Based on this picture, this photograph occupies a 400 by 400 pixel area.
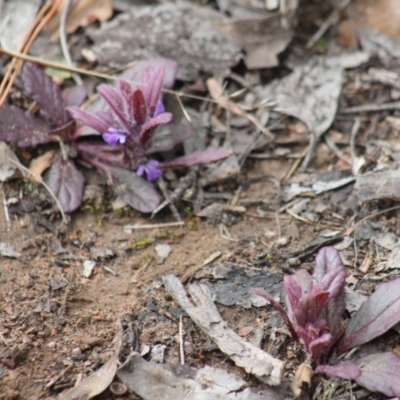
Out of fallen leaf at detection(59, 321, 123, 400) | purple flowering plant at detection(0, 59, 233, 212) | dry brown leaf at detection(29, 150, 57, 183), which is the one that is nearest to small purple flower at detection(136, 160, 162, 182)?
purple flowering plant at detection(0, 59, 233, 212)

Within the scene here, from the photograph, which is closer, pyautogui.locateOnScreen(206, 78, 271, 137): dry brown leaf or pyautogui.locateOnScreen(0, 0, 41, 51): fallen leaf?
pyautogui.locateOnScreen(206, 78, 271, 137): dry brown leaf

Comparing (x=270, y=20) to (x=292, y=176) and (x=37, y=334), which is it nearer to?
(x=292, y=176)

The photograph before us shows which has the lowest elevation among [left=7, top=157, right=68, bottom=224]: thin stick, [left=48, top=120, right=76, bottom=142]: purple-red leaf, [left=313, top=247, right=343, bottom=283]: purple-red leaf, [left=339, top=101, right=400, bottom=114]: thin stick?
[left=313, top=247, right=343, bottom=283]: purple-red leaf

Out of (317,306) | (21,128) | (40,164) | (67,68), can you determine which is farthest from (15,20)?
(317,306)

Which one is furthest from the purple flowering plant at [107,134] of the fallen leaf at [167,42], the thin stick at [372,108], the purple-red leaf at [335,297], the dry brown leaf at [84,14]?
the thin stick at [372,108]

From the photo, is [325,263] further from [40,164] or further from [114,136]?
[40,164]

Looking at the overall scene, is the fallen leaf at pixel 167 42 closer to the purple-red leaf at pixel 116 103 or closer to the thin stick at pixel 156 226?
the purple-red leaf at pixel 116 103

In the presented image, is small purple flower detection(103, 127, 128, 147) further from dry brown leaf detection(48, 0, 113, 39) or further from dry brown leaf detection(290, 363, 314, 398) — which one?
dry brown leaf detection(290, 363, 314, 398)
